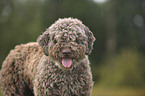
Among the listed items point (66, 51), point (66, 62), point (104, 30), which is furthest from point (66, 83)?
point (104, 30)

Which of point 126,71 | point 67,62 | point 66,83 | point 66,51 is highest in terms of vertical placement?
point 126,71

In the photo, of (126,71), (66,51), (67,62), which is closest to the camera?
(66,51)

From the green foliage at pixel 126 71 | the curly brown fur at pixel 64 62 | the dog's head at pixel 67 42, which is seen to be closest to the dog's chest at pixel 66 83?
the curly brown fur at pixel 64 62

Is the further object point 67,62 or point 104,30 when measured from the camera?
point 104,30

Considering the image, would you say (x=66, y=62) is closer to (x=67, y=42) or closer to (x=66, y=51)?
(x=66, y=51)

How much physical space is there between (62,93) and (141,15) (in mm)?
20782

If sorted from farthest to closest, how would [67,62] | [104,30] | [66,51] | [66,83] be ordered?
[104,30] < [66,83] < [67,62] < [66,51]

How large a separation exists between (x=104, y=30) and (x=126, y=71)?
5.98 meters

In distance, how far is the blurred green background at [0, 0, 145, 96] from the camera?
21969mm

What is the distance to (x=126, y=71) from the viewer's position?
21938 millimetres

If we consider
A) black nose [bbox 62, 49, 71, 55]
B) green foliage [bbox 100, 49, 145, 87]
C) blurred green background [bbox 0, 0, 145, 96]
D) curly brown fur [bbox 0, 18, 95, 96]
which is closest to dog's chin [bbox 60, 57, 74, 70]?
curly brown fur [bbox 0, 18, 95, 96]

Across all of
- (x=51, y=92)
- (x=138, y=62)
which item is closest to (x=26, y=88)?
(x=51, y=92)

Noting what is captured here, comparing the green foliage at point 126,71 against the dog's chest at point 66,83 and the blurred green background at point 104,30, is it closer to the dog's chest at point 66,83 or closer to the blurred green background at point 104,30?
the blurred green background at point 104,30

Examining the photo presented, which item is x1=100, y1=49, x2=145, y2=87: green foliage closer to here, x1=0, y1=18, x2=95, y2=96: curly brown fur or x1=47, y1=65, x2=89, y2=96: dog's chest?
x1=0, y1=18, x2=95, y2=96: curly brown fur
